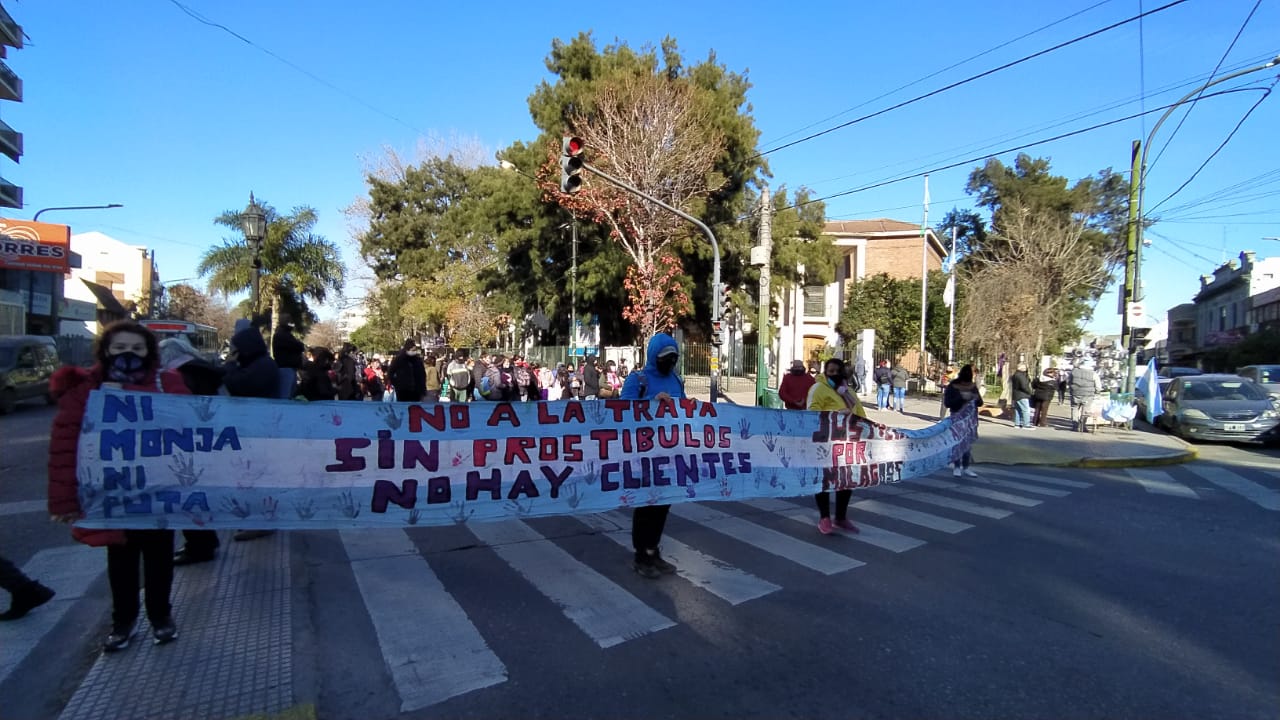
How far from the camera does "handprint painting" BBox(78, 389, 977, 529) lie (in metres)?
3.91

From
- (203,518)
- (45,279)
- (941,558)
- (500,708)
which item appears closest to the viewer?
(500,708)

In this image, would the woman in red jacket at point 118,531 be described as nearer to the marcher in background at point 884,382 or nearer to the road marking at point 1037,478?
the road marking at point 1037,478

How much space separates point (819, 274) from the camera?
32.0 meters

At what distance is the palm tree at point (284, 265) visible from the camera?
3034cm

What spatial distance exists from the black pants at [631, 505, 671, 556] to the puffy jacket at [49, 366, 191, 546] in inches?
127

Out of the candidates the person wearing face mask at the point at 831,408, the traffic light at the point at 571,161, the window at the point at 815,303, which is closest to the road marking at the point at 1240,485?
the person wearing face mask at the point at 831,408

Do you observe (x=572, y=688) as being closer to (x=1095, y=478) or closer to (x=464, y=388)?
(x=1095, y=478)

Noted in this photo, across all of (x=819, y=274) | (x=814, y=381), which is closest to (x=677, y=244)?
(x=819, y=274)

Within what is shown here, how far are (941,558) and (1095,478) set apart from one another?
643 centimetres

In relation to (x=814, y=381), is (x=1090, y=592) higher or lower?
lower

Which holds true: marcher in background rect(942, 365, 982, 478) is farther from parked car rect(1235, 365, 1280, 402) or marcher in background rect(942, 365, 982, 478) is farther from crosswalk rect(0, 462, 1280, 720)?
parked car rect(1235, 365, 1280, 402)

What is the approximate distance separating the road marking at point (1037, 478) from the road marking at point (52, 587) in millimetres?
11016

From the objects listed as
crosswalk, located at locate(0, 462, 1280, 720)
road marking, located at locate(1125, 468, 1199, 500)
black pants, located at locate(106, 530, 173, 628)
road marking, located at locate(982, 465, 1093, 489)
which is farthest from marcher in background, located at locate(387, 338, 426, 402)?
road marking, located at locate(1125, 468, 1199, 500)

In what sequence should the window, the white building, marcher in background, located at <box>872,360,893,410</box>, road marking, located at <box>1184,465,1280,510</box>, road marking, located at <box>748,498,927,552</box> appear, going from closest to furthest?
road marking, located at <box>748,498,927,552</box>
road marking, located at <box>1184,465,1280,510</box>
marcher in background, located at <box>872,360,893,410</box>
the window
the white building
